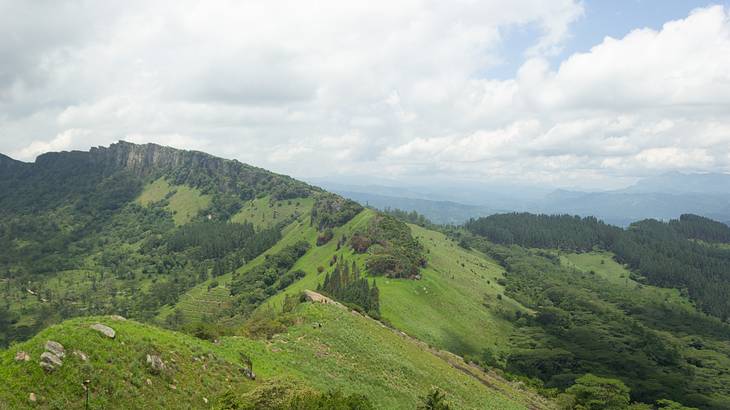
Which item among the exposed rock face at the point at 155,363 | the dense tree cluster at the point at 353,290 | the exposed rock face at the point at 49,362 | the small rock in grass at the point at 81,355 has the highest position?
the exposed rock face at the point at 49,362

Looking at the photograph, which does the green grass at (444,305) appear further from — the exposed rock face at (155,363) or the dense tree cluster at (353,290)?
the exposed rock face at (155,363)

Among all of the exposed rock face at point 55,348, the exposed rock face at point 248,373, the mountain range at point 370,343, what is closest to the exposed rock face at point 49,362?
the mountain range at point 370,343

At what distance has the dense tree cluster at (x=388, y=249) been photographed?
128m

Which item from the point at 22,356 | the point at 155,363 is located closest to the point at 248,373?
the point at 155,363

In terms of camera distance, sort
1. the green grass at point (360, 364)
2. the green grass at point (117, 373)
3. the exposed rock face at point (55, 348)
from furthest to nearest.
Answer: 1. the green grass at point (360, 364)
2. the exposed rock face at point (55, 348)
3. the green grass at point (117, 373)

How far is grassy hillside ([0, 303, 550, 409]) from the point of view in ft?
74.1

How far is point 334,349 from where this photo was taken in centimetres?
5100

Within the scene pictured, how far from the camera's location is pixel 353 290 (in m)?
102

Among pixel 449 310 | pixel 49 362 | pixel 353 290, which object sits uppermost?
pixel 49 362

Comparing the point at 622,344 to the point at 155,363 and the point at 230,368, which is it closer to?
the point at 230,368

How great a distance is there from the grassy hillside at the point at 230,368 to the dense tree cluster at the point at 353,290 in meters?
25.2

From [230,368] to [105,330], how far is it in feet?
36.4

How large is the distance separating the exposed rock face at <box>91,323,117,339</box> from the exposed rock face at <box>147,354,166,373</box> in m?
3.12

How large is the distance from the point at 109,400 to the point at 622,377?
11711 cm
